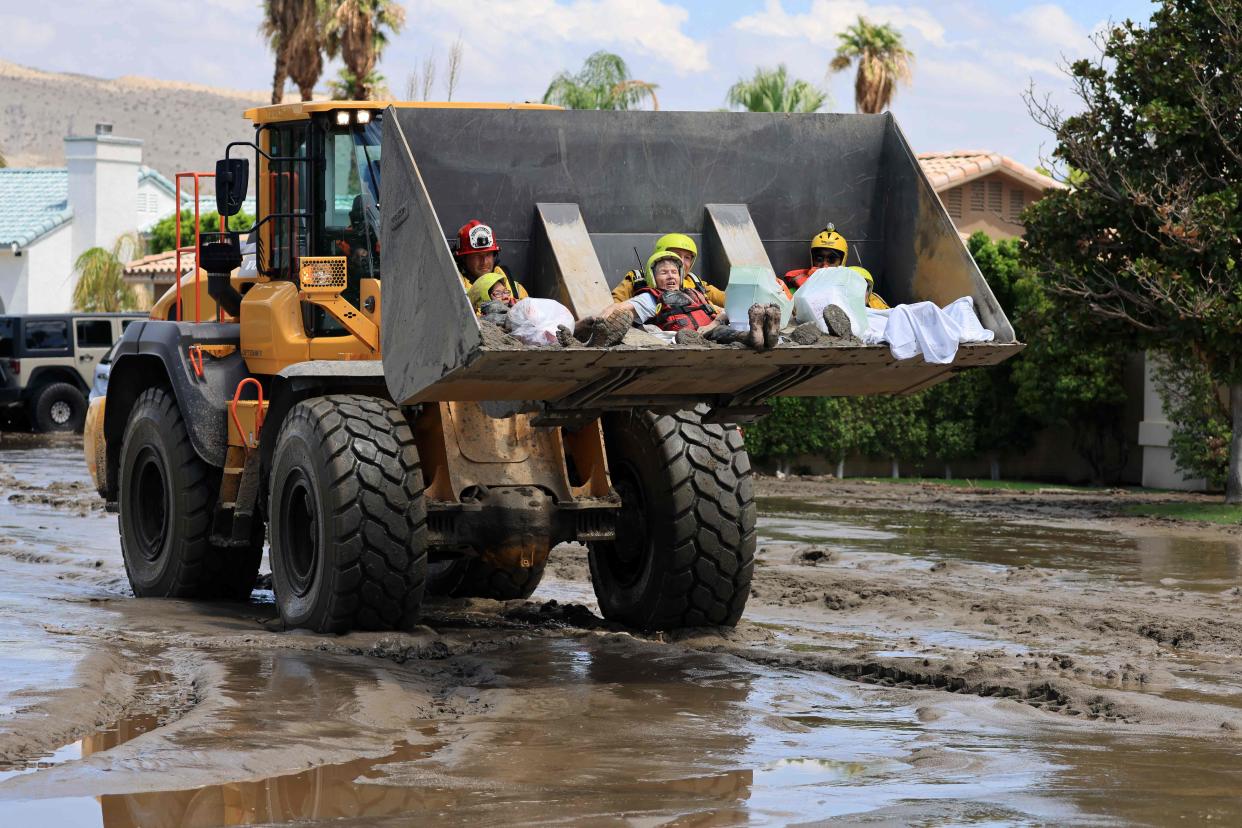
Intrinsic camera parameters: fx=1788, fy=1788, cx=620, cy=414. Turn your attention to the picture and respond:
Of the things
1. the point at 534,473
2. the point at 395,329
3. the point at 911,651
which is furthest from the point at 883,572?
the point at 395,329

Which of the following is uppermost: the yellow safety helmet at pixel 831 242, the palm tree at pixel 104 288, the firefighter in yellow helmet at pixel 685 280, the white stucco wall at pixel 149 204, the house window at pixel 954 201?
the white stucco wall at pixel 149 204

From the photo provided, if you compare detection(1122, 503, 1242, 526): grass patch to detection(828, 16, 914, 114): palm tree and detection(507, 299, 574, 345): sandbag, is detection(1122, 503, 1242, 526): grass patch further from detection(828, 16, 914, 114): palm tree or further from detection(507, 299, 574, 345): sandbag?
detection(828, 16, 914, 114): palm tree

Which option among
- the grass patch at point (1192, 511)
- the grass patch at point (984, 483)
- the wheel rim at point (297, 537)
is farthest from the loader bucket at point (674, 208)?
the grass patch at point (984, 483)

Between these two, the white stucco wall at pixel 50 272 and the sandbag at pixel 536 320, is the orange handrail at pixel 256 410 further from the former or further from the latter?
Answer: the white stucco wall at pixel 50 272

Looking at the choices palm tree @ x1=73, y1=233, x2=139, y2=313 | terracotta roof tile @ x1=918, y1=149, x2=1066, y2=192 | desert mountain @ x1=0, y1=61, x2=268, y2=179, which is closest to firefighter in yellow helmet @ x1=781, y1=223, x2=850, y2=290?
terracotta roof tile @ x1=918, y1=149, x2=1066, y2=192

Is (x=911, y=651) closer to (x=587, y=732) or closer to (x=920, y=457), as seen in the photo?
(x=587, y=732)

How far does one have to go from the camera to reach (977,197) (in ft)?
107

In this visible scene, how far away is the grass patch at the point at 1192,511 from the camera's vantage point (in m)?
18.1

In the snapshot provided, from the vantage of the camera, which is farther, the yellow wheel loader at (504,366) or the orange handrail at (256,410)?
the orange handrail at (256,410)

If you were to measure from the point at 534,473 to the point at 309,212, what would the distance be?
2104 mm

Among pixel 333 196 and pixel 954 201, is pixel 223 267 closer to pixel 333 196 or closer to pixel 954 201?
pixel 333 196

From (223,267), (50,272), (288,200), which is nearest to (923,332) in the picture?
(288,200)

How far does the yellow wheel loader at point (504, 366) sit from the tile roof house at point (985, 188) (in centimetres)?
2230

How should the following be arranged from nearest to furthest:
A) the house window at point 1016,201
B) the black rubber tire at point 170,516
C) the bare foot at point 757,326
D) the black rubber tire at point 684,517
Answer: the bare foot at point 757,326, the black rubber tire at point 684,517, the black rubber tire at point 170,516, the house window at point 1016,201
